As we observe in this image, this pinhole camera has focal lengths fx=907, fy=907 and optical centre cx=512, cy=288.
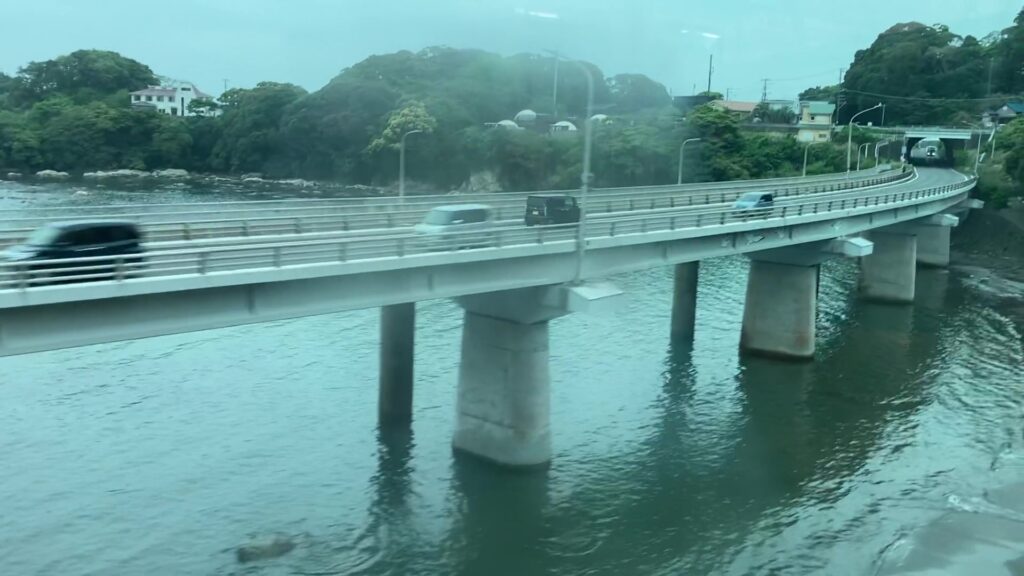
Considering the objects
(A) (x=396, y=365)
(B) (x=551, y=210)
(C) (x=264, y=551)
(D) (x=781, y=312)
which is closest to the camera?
(C) (x=264, y=551)

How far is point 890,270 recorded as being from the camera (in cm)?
5228

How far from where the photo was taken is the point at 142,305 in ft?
48.4

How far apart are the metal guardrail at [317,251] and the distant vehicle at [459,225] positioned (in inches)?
1.9

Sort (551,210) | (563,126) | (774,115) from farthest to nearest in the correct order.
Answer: (774,115) < (563,126) < (551,210)

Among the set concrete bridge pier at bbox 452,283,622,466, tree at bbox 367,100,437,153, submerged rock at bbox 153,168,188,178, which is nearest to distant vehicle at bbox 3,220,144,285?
concrete bridge pier at bbox 452,283,622,466

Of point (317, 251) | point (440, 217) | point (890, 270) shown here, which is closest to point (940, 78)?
point (890, 270)

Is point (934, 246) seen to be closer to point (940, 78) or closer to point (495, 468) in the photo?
point (495, 468)

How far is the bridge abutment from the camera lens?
22.9 meters

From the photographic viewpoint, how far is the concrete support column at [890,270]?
51.9m

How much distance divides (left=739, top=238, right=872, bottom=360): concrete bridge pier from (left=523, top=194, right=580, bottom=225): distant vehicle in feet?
47.0

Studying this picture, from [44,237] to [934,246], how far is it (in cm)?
6389

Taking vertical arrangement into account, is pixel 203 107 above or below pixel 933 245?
above

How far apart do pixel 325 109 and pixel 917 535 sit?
284 ft

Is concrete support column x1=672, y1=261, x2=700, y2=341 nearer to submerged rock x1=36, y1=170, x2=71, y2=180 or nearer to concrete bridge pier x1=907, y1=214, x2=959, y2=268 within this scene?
concrete bridge pier x1=907, y1=214, x2=959, y2=268
